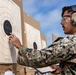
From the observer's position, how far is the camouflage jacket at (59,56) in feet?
3.01

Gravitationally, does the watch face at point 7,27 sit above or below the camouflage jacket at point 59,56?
above

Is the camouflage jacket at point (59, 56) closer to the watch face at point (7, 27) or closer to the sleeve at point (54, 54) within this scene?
the sleeve at point (54, 54)

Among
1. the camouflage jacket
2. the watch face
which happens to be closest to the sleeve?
the camouflage jacket

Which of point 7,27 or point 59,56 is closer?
point 59,56

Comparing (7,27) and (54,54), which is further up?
(7,27)

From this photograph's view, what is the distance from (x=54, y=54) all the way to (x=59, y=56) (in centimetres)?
2

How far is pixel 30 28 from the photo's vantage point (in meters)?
5.35

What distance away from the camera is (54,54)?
0.92 meters

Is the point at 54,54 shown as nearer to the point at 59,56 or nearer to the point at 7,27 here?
the point at 59,56

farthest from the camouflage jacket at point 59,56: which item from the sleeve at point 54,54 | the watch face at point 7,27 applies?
the watch face at point 7,27

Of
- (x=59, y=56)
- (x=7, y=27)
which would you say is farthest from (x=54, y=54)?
(x=7, y=27)

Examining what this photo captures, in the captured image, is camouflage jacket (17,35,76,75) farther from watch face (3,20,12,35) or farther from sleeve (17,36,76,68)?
watch face (3,20,12,35)

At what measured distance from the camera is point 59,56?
0.92m

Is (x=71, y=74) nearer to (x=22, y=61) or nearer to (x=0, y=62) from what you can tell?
(x=22, y=61)
